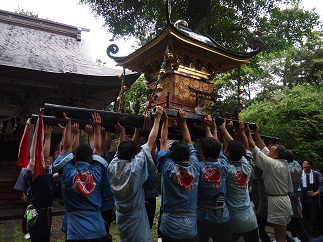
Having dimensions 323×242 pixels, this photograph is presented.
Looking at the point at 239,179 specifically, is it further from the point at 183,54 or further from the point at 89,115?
the point at 183,54

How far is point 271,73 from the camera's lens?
89.6ft

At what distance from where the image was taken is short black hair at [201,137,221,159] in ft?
11.1

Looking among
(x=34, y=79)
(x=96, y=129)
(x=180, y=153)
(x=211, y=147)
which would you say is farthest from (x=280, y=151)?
(x=34, y=79)

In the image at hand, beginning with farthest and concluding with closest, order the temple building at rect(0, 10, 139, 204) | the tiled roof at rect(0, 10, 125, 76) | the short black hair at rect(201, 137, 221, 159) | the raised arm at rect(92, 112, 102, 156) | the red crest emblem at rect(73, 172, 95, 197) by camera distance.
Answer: the tiled roof at rect(0, 10, 125, 76), the temple building at rect(0, 10, 139, 204), the short black hair at rect(201, 137, 221, 159), the raised arm at rect(92, 112, 102, 156), the red crest emblem at rect(73, 172, 95, 197)

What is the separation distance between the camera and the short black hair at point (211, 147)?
337 cm

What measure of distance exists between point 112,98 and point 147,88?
579 centimetres

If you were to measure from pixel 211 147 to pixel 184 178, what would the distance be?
1.95ft

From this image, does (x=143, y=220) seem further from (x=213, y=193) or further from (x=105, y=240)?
(x=213, y=193)

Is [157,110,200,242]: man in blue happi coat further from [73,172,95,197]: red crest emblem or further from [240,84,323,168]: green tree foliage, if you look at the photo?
[240,84,323,168]: green tree foliage

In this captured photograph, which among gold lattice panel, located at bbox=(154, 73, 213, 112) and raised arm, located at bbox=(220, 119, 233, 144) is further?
gold lattice panel, located at bbox=(154, 73, 213, 112)

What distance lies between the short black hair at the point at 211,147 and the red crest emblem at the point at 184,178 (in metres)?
0.49

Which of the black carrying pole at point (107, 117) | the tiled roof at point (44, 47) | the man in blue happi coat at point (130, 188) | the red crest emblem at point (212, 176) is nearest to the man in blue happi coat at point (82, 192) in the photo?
the black carrying pole at point (107, 117)

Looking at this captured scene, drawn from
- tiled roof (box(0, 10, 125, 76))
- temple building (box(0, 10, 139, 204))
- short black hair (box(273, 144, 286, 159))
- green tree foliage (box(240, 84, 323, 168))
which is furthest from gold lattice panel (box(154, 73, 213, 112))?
tiled roof (box(0, 10, 125, 76))

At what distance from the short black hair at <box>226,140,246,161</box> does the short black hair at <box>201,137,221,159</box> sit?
1.14ft
